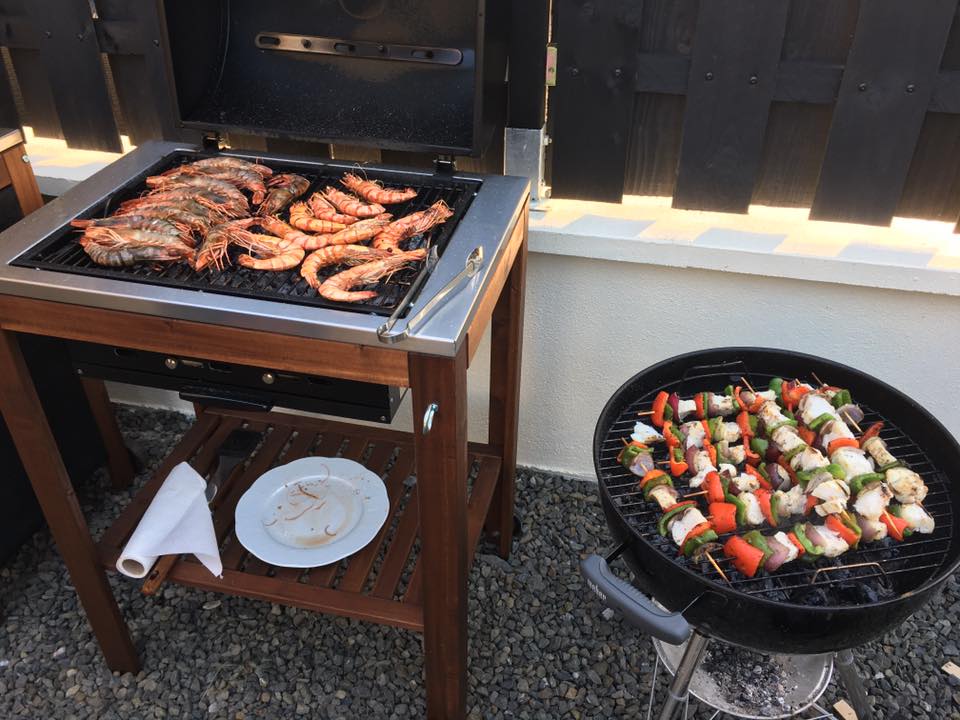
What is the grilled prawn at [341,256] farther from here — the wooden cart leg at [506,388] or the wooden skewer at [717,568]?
the wooden skewer at [717,568]

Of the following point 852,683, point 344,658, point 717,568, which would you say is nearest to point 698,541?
point 717,568

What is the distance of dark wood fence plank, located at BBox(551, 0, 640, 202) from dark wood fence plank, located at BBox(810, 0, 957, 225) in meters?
0.56

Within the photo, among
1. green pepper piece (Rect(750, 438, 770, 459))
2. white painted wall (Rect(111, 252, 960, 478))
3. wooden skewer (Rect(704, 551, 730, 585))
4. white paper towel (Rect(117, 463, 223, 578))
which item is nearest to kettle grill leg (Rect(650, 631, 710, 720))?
wooden skewer (Rect(704, 551, 730, 585))

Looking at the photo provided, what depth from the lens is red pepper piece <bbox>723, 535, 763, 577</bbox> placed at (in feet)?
5.39

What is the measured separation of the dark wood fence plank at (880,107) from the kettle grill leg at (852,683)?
119 cm

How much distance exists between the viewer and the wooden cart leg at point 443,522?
1.49 m

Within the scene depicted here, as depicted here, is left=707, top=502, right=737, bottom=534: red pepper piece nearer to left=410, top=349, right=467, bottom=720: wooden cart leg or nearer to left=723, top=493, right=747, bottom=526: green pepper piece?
left=723, top=493, right=747, bottom=526: green pepper piece

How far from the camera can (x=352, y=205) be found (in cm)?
186

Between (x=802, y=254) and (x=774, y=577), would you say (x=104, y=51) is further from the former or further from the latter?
(x=774, y=577)

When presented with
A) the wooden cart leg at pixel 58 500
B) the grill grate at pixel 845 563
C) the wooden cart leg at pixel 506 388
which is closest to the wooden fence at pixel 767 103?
the wooden cart leg at pixel 506 388

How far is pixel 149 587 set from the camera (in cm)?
191

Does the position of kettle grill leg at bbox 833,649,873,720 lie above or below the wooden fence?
below

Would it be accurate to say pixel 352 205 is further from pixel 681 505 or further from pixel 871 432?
pixel 871 432

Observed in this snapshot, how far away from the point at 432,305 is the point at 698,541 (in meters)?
0.78
